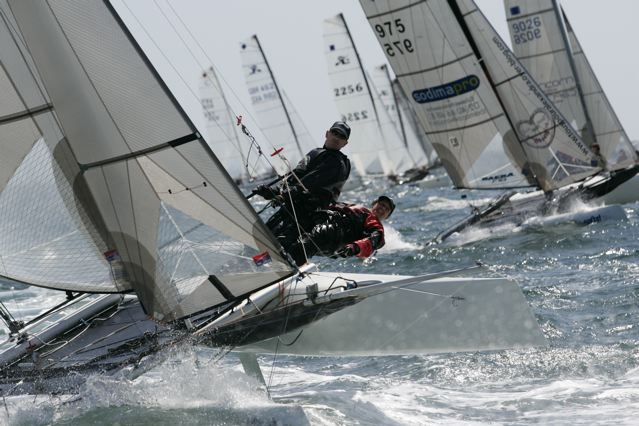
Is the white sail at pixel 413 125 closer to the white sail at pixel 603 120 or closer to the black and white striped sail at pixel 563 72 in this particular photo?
the white sail at pixel 603 120

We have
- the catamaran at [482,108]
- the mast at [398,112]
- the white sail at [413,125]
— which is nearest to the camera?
the catamaran at [482,108]

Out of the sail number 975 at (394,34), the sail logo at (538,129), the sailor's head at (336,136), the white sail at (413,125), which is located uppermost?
the sail number 975 at (394,34)

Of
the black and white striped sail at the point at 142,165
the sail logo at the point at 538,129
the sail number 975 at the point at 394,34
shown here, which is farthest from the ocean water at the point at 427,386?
the sail number 975 at the point at 394,34

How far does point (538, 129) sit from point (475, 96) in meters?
0.97

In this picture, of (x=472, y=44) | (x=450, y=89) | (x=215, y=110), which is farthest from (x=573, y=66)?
(x=215, y=110)

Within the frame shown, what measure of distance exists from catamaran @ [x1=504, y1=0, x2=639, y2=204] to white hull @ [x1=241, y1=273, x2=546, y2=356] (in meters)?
10.6

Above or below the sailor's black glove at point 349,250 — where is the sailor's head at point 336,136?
above

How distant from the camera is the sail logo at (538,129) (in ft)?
40.9

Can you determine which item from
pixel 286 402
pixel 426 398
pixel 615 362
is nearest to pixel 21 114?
pixel 286 402

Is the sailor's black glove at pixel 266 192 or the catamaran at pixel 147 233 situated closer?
Answer: the catamaran at pixel 147 233

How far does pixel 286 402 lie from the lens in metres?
5.36

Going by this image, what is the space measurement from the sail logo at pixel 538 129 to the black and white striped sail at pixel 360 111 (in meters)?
14.8

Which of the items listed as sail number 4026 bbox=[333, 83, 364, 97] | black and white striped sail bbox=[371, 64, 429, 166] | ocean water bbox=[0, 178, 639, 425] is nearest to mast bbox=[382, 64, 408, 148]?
black and white striped sail bbox=[371, 64, 429, 166]

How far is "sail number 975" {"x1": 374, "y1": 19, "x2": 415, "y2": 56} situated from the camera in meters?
12.2
